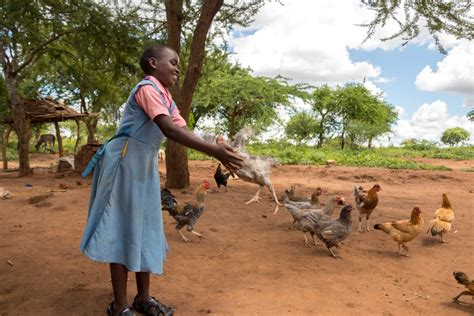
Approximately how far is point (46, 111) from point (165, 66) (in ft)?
43.1

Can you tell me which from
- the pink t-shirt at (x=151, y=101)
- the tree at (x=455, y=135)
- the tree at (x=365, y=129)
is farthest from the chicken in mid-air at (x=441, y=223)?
the tree at (x=455, y=135)

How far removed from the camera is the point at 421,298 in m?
4.04

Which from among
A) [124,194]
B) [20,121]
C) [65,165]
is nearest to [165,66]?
[124,194]

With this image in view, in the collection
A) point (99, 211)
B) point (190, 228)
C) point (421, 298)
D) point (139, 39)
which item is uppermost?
point (139, 39)

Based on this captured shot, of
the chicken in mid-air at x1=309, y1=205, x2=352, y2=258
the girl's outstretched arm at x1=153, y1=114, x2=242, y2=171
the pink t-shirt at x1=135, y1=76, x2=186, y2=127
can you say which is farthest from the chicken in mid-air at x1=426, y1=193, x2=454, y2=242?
the pink t-shirt at x1=135, y1=76, x2=186, y2=127

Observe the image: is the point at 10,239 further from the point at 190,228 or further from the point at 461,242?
the point at 461,242

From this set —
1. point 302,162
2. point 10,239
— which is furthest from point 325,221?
point 302,162

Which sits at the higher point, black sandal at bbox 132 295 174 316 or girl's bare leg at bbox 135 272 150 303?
girl's bare leg at bbox 135 272 150 303

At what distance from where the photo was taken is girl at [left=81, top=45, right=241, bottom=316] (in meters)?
2.79

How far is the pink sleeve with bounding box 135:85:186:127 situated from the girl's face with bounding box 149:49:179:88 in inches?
8.8

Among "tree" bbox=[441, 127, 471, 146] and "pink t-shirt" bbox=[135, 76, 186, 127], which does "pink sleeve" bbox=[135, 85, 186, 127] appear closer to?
"pink t-shirt" bbox=[135, 76, 186, 127]

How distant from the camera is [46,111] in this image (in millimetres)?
14344

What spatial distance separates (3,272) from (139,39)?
705cm

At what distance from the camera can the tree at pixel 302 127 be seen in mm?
34688
